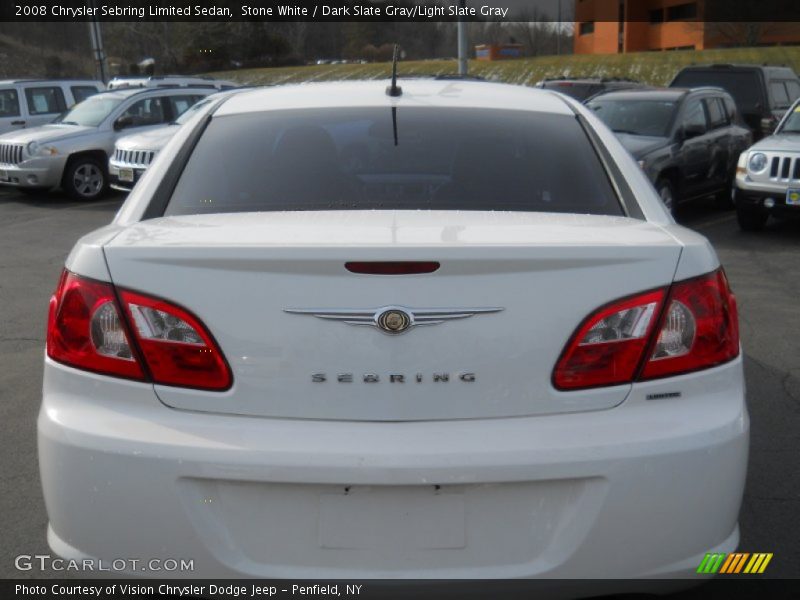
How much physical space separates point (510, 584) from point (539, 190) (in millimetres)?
1353

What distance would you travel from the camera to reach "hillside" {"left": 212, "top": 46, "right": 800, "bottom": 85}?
52.4m

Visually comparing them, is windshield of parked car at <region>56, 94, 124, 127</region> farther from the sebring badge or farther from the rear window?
the sebring badge

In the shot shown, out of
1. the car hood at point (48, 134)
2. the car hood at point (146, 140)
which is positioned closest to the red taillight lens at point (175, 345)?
the car hood at point (146, 140)

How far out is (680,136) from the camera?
450 inches

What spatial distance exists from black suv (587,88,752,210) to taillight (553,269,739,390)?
8462mm

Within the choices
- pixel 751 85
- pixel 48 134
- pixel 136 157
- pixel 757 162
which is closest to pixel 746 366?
pixel 757 162

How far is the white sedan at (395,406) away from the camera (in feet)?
7.20

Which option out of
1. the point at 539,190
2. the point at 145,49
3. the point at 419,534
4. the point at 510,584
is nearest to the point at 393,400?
the point at 419,534

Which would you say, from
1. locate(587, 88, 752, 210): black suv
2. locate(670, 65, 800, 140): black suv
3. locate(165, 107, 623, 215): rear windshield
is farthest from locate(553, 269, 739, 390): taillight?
locate(670, 65, 800, 140): black suv

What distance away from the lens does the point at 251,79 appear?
51.6m

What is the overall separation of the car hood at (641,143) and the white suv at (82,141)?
28.1ft

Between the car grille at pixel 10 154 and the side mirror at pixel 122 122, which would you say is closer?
the car grille at pixel 10 154

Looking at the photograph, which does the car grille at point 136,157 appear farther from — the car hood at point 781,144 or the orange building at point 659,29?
the orange building at point 659,29

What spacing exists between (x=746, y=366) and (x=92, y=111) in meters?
13.4
